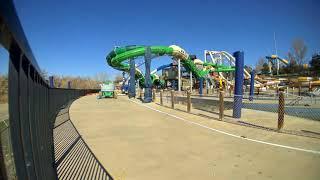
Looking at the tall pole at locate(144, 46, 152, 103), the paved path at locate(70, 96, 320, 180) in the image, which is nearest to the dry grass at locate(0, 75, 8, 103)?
the paved path at locate(70, 96, 320, 180)

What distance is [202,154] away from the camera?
7.41m

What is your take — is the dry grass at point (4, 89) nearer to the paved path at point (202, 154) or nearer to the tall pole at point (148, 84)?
the paved path at point (202, 154)

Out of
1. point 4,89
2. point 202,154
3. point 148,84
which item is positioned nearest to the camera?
point 4,89

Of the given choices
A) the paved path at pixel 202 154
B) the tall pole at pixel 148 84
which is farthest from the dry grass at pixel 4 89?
the tall pole at pixel 148 84

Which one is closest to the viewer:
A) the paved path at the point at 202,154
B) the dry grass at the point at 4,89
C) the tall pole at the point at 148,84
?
the dry grass at the point at 4,89

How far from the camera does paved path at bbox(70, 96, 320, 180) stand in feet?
19.1

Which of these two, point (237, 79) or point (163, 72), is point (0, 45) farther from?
point (163, 72)

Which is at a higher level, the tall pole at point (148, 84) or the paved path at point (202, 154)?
the tall pole at point (148, 84)

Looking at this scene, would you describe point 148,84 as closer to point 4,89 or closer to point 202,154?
point 202,154

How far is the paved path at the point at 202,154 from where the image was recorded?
229 inches

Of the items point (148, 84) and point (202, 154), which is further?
point (148, 84)

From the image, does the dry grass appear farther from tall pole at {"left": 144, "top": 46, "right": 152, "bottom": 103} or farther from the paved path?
tall pole at {"left": 144, "top": 46, "right": 152, "bottom": 103}

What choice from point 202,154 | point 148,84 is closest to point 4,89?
point 202,154

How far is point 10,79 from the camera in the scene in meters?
2.46
